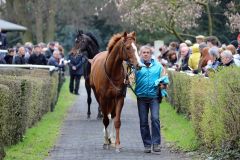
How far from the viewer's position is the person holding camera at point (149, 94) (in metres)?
14.5

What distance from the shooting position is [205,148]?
1410 cm

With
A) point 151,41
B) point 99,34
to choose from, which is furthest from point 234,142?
point 99,34

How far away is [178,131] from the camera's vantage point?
59.2 feet

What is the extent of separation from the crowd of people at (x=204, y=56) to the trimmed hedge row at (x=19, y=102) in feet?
12.7

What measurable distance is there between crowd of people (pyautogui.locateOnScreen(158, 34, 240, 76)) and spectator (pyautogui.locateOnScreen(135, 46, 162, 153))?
1.33 meters

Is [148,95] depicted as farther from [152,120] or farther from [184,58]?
[184,58]

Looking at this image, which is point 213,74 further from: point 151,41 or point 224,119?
point 151,41

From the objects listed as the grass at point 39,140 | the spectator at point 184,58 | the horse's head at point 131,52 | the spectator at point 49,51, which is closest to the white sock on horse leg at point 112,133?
the grass at point 39,140

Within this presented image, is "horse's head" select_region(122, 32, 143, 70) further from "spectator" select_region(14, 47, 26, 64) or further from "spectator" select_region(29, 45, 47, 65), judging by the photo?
"spectator" select_region(29, 45, 47, 65)

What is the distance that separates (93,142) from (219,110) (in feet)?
14.6

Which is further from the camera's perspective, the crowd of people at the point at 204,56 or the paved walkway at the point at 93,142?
the crowd of people at the point at 204,56

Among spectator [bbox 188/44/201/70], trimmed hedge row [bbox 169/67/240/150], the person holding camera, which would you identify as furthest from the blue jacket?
spectator [bbox 188/44/201/70]

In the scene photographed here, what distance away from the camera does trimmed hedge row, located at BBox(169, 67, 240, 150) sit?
11809 millimetres

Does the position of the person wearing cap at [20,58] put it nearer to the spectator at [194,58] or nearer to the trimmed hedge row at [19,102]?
the trimmed hedge row at [19,102]
